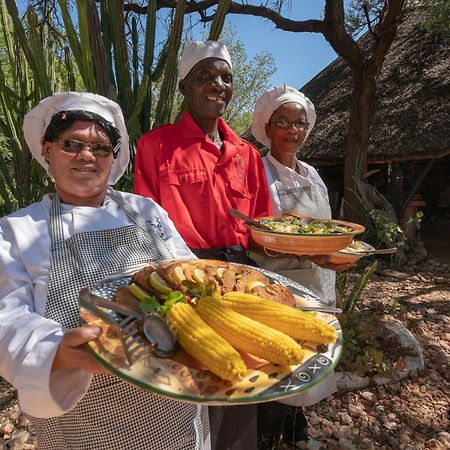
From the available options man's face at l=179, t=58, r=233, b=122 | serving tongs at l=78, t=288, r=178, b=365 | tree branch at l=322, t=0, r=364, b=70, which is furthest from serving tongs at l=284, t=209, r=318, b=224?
tree branch at l=322, t=0, r=364, b=70

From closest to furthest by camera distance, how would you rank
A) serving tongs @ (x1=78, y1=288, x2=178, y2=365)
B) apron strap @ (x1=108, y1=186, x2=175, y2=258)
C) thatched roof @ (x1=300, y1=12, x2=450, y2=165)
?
Answer: serving tongs @ (x1=78, y1=288, x2=178, y2=365) → apron strap @ (x1=108, y1=186, x2=175, y2=258) → thatched roof @ (x1=300, y1=12, x2=450, y2=165)

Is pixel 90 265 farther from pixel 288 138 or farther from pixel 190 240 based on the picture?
pixel 288 138

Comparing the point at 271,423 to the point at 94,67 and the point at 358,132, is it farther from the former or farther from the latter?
the point at 358,132

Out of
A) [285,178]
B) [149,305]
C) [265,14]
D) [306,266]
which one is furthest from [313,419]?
[265,14]

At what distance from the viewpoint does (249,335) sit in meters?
1.18

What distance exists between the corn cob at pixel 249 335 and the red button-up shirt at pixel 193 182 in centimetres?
77

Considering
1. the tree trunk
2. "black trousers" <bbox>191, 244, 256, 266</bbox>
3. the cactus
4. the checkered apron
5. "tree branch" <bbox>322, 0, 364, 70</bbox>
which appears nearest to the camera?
the checkered apron

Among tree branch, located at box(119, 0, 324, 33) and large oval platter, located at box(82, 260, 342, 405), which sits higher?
tree branch, located at box(119, 0, 324, 33)

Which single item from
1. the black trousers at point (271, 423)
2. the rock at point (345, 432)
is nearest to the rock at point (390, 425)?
the rock at point (345, 432)

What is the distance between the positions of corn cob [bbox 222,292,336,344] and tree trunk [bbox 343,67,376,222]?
21.5 ft

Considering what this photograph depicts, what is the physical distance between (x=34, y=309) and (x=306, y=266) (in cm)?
180

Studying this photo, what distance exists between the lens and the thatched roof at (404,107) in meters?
7.76

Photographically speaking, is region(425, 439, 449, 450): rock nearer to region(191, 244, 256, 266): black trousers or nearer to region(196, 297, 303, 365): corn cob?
region(191, 244, 256, 266): black trousers

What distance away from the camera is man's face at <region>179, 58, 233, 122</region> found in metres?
2.15
